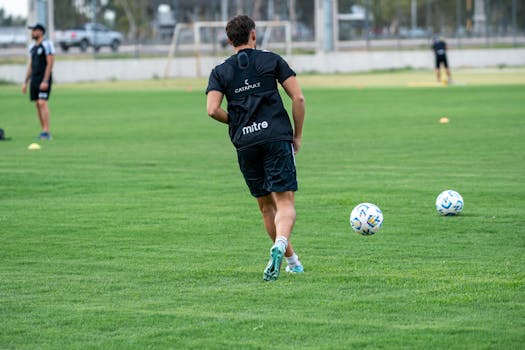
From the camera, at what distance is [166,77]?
5122 centimetres

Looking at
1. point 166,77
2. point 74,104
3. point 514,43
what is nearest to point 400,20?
point 514,43

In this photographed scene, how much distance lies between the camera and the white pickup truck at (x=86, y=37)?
192ft

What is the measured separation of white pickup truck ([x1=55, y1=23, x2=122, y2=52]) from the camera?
58441 mm

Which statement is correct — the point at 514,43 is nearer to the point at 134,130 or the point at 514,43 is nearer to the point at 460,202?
the point at 134,130

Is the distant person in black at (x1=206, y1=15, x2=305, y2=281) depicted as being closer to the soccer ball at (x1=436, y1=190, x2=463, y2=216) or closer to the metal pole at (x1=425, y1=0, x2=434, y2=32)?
the soccer ball at (x1=436, y1=190, x2=463, y2=216)

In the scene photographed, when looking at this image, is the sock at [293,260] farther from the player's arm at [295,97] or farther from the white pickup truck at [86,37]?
the white pickup truck at [86,37]

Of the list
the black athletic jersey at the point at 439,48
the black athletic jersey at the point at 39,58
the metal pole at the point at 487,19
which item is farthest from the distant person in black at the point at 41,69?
the metal pole at the point at 487,19

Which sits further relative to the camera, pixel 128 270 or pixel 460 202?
pixel 460 202

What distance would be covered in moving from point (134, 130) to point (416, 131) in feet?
21.3

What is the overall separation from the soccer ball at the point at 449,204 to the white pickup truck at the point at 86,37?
159 feet

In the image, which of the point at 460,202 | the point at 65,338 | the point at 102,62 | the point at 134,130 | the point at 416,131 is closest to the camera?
the point at 65,338

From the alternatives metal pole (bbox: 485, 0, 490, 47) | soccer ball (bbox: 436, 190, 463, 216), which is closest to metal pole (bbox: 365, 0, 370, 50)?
metal pole (bbox: 485, 0, 490, 47)

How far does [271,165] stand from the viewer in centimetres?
751

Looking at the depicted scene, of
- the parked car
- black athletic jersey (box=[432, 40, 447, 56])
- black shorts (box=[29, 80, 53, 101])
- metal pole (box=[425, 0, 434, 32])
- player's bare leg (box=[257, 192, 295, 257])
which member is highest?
metal pole (box=[425, 0, 434, 32])
